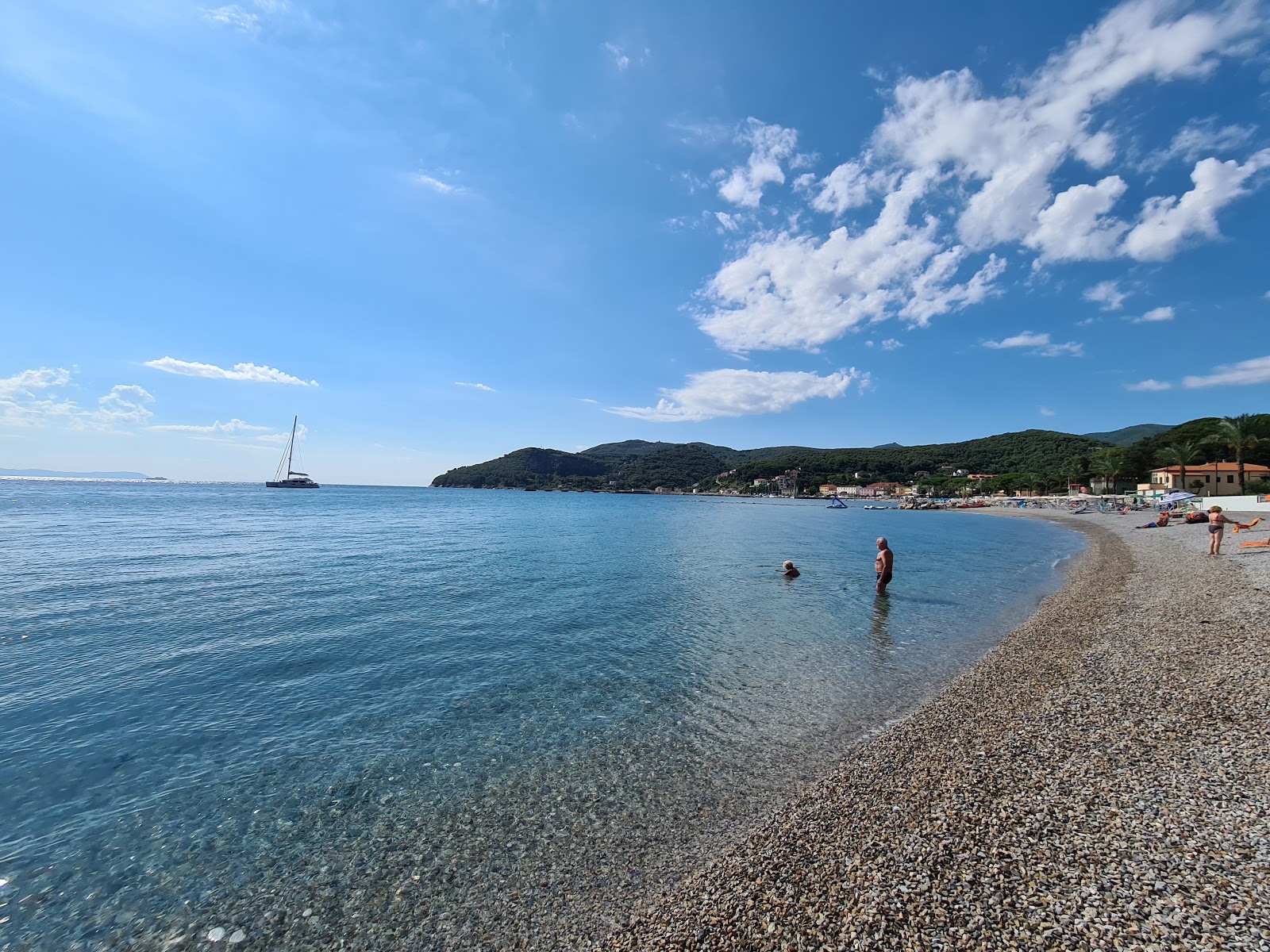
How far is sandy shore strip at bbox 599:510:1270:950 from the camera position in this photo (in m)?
3.71

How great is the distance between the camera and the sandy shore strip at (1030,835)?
3711 millimetres

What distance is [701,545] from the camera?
37156mm

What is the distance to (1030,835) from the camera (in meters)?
4.71

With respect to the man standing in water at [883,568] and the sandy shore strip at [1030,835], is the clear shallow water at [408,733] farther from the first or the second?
the sandy shore strip at [1030,835]

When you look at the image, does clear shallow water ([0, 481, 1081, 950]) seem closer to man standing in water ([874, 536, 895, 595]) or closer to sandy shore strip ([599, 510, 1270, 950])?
man standing in water ([874, 536, 895, 595])

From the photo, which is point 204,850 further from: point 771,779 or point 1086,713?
point 1086,713

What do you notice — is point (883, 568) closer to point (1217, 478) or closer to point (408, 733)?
point (408, 733)

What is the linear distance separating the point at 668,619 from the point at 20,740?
12.8 m

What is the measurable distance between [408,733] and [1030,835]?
7.96 meters

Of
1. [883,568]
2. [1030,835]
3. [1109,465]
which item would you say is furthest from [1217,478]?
[1030,835]

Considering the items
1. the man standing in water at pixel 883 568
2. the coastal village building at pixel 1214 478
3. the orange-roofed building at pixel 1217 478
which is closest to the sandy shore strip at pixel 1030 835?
the man standing in water at pixel 883 568

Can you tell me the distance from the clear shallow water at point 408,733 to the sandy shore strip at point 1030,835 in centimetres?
91

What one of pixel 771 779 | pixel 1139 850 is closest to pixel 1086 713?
pixel 1139 850

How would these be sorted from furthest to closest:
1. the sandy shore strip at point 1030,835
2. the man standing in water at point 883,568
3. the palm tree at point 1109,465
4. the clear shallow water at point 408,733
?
the palm tree at point 1109,465 → the man standing in water at point 883,568 → the clear shallow water at point 408,733 → the sandy shore strip at point 1030,835
